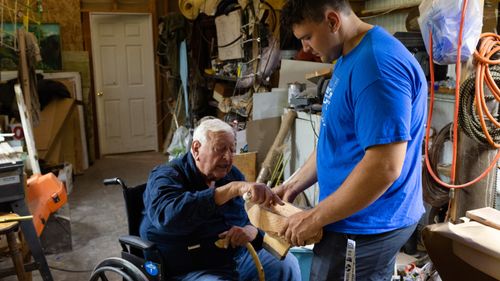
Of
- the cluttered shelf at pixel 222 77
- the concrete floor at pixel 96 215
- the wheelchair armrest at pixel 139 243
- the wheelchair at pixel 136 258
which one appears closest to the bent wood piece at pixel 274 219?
the wheelchair at pixel 136 258

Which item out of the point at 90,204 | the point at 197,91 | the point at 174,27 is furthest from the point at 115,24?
the point at 90,204

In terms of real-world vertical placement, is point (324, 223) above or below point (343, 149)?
below

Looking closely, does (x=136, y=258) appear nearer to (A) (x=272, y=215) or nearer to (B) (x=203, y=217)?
(B) (x=203, y=217)

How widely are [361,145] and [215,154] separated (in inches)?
27.3

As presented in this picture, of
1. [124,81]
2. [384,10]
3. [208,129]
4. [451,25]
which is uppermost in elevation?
[384,10]

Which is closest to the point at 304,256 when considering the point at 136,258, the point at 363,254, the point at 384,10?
the point at 136,258

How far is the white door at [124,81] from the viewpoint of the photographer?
21.0ft

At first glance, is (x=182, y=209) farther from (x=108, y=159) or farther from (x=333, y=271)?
(x=108, y=159)

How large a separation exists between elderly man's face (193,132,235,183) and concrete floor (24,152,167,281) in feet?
5.69

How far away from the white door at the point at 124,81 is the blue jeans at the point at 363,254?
576 centimetres

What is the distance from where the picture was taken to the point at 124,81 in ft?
21.7

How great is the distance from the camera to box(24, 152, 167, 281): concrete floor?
10.5 ft

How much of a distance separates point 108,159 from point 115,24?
6.38ft

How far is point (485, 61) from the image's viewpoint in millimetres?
1696
